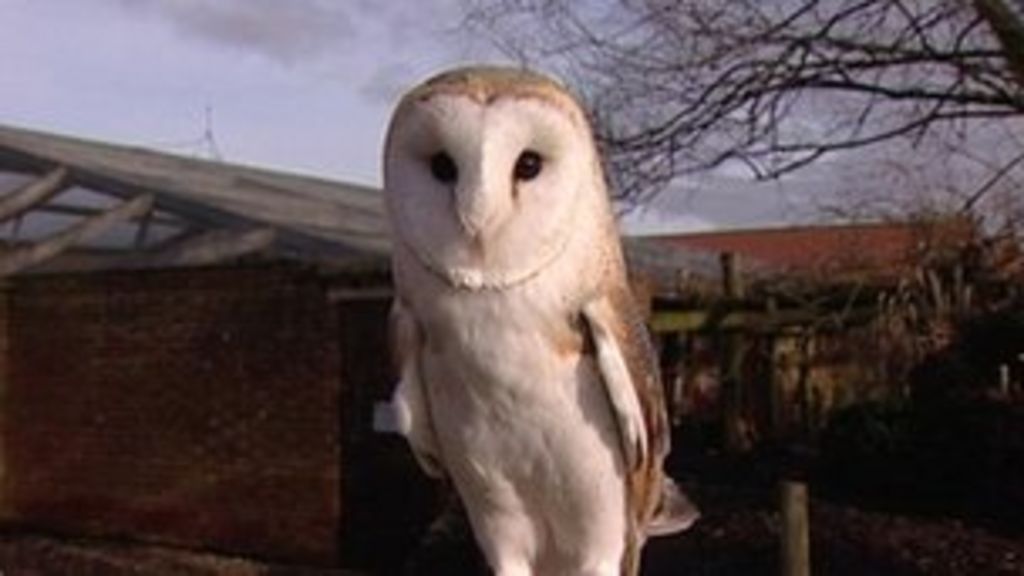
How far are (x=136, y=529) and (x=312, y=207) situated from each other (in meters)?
3.02

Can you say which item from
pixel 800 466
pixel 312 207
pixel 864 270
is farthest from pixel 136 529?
pixel 864 270

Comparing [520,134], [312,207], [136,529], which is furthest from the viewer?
[312,207]

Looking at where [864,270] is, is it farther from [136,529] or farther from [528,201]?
[528,201]

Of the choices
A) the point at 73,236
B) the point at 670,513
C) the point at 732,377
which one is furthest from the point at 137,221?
the point at 670,513

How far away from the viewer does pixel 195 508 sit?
12.3 m

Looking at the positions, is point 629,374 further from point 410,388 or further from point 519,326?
point 410,388

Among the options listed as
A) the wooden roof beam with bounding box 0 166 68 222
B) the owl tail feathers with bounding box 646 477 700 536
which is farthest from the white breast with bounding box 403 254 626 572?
the wooden roof beam with bounding box 0 166 68 222

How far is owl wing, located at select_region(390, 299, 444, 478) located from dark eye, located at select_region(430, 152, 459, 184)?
25 centimetres

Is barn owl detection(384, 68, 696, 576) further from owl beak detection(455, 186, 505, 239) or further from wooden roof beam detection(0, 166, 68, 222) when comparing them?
wooden roof beam detection(0, 166, 68, 222)

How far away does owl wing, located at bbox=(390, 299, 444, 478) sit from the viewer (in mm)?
3061

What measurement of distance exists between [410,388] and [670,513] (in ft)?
2.26

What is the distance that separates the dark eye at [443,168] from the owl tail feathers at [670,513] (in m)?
0.88

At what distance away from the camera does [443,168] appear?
9.55 feet

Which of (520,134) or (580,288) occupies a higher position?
(520,134)
